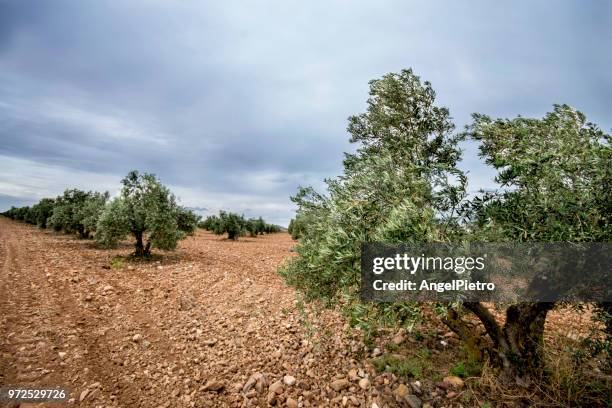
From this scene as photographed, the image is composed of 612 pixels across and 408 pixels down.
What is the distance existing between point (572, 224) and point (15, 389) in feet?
43.6

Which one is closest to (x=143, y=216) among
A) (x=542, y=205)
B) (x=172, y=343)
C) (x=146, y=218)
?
(x=146, y=218)

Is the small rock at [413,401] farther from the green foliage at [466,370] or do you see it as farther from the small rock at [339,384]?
the small rock at [339,384]

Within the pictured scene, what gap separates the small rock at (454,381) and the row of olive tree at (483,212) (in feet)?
3.56

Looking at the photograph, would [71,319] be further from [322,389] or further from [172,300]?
[322,389]

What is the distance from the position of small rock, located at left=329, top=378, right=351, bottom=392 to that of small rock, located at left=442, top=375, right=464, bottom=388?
2506 millimetres

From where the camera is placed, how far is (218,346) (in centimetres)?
1112

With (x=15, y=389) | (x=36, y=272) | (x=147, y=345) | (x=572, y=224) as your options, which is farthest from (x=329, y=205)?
(x=36, y=272)

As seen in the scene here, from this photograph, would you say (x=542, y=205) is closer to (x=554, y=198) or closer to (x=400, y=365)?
(x=554, y=198)

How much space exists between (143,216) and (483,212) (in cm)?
2289

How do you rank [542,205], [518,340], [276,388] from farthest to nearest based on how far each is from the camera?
[276,388] → [518,340] → [542,205]

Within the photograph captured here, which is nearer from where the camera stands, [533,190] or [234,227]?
[533,190]

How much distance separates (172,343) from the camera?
11.3 meters

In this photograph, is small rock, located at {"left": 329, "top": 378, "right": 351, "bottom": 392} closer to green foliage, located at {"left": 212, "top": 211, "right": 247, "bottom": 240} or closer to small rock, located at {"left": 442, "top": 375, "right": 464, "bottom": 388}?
small rock, located at {"left": 442, "top": 375, "right": 464, "bottom": 388}

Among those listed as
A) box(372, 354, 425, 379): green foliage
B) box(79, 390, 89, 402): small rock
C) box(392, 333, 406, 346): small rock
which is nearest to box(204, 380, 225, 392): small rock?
box(79, 390, 89, 402): small rock
